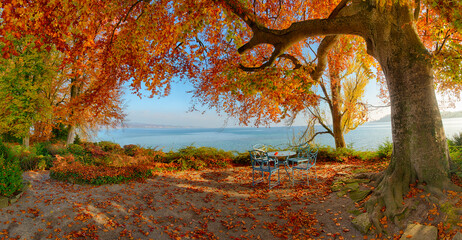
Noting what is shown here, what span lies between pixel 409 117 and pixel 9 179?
25.9ft

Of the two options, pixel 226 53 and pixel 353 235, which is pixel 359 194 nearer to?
pixel 353 235

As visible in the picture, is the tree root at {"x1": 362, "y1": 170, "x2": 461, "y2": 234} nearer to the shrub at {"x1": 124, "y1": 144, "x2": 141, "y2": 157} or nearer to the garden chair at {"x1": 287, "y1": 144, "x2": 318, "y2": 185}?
the garden chair at {"x1": 287, "y1": 144, "x2": 318, "y2": 185}

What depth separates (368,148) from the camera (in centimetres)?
1126

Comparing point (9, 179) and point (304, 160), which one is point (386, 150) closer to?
point (304, 160)

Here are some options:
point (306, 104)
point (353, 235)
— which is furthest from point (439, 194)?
point (306, 104)

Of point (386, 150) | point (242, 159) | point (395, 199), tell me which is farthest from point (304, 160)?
point (386, 150)

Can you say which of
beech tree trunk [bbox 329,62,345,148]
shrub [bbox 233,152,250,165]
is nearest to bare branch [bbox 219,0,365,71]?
shrub [bbox 233,152,250,165]

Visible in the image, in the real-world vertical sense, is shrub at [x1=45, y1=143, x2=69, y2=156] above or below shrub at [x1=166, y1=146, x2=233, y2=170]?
above

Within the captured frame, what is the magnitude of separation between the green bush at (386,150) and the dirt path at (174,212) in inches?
156

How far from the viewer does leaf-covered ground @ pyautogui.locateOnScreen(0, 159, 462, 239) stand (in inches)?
158

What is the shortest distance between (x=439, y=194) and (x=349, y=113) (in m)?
8.13

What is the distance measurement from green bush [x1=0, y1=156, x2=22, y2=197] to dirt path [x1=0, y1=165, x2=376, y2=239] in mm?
269

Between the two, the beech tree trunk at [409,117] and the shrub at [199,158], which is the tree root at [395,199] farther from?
the shrub at [199,158]

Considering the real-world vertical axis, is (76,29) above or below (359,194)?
above
